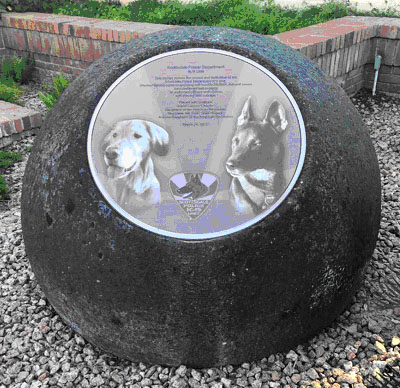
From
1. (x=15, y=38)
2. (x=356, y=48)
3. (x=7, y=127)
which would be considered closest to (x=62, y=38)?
(x=15, y=38)

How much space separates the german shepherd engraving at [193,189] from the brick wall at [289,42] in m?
2.67

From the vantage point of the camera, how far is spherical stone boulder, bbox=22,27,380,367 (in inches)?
76.6

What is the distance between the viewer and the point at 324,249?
6.73 feet

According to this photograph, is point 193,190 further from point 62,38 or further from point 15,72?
point 15,72

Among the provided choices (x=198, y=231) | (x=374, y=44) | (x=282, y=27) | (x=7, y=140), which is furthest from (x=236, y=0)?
(x=198, y=231)

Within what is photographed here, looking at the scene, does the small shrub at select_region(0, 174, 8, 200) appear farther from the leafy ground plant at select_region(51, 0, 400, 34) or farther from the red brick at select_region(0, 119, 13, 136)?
the leafy ground plant at select_region(51, 0, 400, 34)

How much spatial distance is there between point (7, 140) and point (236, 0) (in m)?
4.29

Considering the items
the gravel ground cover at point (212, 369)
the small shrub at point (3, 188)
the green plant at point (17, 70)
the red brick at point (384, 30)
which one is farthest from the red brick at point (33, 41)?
the gravel ground cover at point (212, 369)

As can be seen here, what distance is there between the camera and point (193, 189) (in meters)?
2.01

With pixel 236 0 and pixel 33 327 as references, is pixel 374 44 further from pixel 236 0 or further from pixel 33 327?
pixel 33 327

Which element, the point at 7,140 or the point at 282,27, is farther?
the point at 282,27

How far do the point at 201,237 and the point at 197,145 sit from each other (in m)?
0.38

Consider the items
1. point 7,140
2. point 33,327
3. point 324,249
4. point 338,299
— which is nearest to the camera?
point 324,249

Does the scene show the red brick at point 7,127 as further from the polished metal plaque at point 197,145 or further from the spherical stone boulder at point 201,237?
the polished metal plaque at point 197,145
